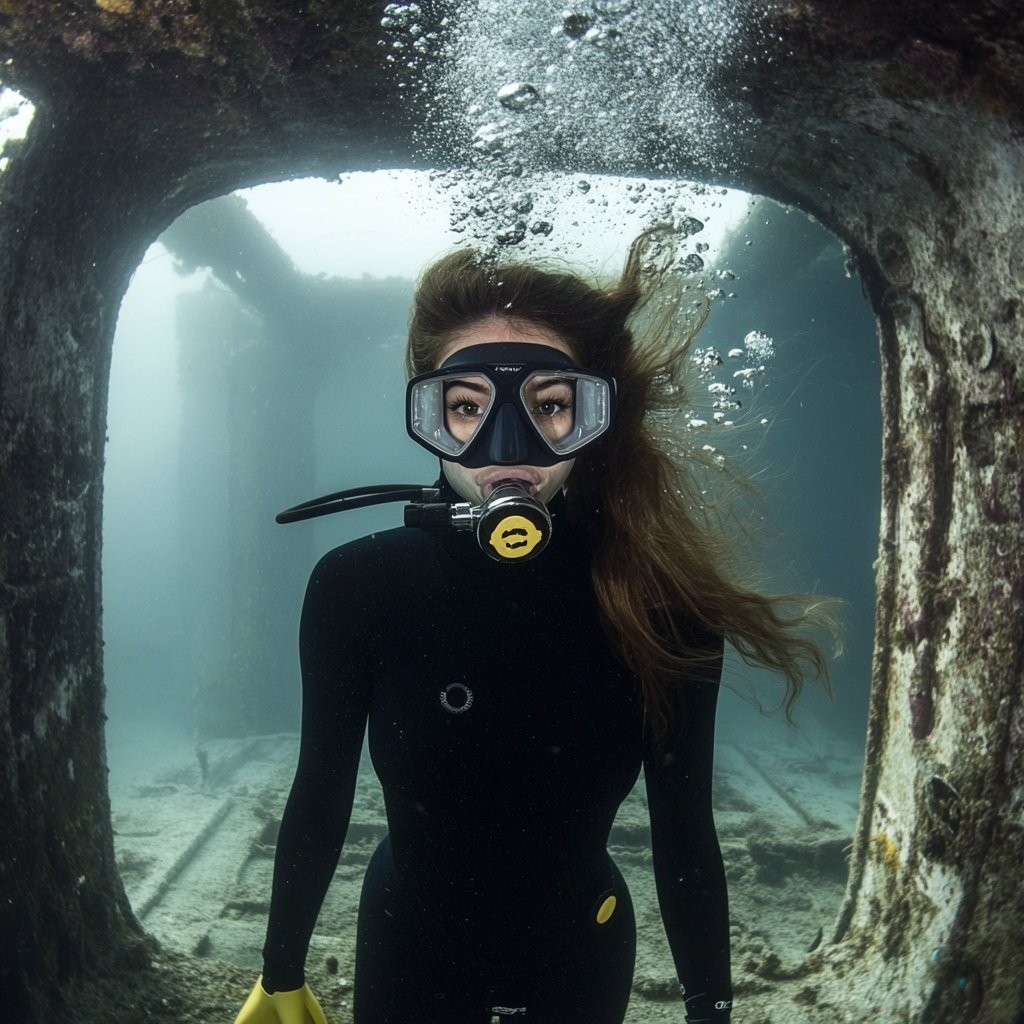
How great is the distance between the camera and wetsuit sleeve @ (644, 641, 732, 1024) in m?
1.70

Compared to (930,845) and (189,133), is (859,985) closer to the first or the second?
(930,845)

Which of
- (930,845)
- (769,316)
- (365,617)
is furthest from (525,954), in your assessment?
(769,316)

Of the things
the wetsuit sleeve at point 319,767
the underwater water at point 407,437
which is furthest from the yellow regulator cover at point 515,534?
the underwater water at point 407,437

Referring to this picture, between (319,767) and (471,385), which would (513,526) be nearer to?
(471,385)

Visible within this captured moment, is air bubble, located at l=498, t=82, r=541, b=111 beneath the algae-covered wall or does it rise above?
above

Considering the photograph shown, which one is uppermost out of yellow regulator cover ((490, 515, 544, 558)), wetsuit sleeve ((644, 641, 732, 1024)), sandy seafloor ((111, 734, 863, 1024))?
yellow regulator cover ((490, 515, 544, 558))

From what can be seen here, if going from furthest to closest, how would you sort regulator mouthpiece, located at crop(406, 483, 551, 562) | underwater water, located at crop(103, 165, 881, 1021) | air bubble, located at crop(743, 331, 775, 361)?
air bubble, located at crop(743, 331, 775, 361) < underwater water, located at crop(103, 165, 881, 1021) < regulator mouthpiece, located at crop(406, 483, 551, 562)

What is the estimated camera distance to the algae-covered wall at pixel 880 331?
224cm

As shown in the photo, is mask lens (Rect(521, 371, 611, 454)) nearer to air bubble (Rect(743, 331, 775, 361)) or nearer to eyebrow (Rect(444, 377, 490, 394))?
eyebrow (Rect(444, 377, 490, 394))

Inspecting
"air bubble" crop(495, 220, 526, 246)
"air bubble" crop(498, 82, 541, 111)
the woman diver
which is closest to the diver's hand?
the woman diver

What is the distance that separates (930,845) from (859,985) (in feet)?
2.38

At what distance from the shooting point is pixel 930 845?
2.46 m

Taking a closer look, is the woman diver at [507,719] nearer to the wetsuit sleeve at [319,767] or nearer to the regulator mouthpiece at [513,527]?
the wetsuit sleeve at [319,767]

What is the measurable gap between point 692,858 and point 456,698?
2.59 feet
